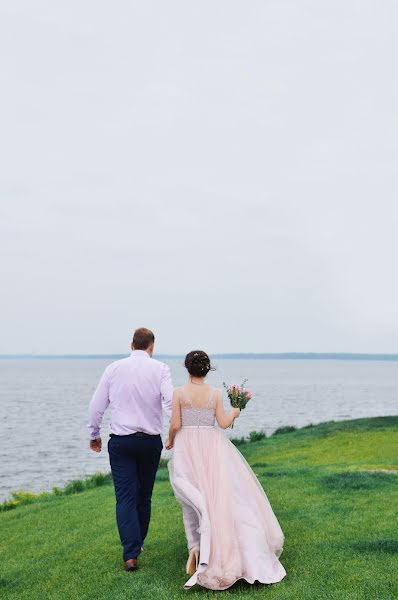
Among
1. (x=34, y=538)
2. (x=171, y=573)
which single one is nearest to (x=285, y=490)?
(x=34, y=538)

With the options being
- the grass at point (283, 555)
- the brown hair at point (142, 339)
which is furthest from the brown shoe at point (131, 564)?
the brown hair at point (142, 339)

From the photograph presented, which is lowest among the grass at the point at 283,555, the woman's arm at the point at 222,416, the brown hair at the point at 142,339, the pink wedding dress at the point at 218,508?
the grass at the point at 283,555

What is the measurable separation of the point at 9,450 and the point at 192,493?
136 ft

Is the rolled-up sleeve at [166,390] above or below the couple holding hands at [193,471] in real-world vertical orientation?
above

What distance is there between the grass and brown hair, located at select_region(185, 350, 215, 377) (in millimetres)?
2469

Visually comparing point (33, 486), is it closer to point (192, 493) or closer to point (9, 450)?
point (9, 450)

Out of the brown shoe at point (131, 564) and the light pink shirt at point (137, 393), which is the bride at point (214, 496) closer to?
the light pink shirt at point (137, 393)

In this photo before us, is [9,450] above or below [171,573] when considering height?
below

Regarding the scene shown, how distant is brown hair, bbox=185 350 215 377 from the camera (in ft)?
28.1

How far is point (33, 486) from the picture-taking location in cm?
3262

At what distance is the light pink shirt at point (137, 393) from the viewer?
29.3 ft

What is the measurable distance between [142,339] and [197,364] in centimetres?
97

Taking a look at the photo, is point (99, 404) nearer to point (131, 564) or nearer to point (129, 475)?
point (129, 475)

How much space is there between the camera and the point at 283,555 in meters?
9.27
